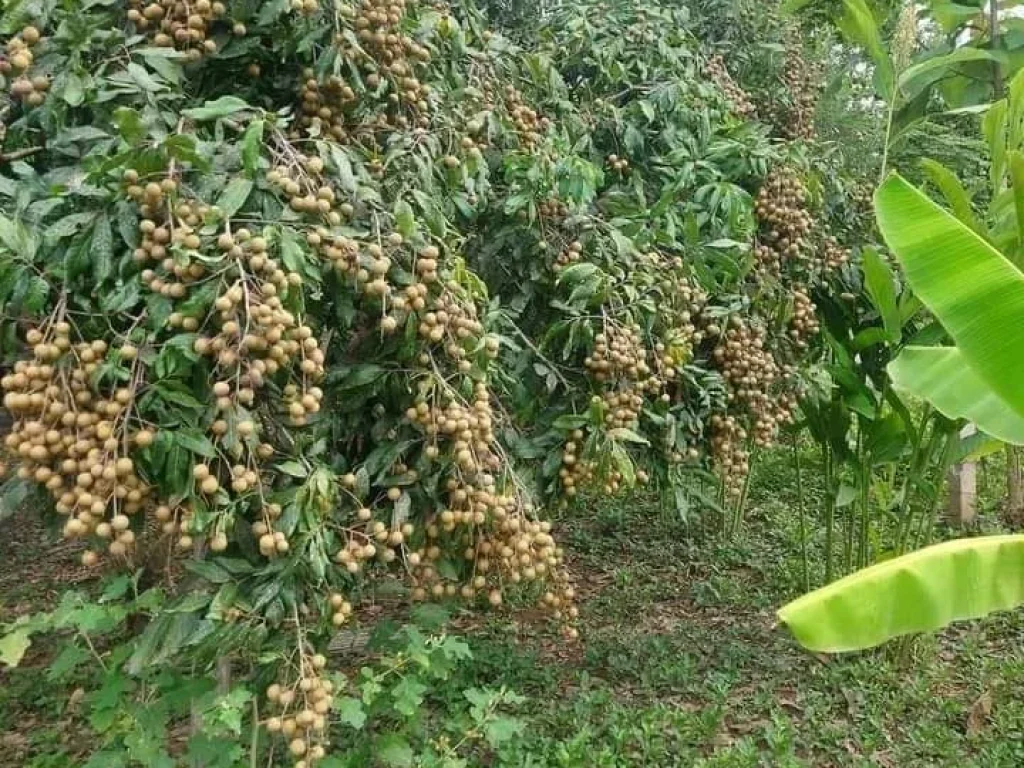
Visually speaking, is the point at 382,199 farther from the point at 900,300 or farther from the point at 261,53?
the point at 900,300

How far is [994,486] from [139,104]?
6128 millimetres

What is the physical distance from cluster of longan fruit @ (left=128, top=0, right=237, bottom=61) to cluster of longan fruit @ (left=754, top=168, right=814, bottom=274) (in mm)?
2216

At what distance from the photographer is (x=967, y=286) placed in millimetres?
1879

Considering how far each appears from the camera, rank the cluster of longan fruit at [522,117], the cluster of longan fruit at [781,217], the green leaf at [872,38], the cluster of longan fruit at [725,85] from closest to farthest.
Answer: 1. the cluster of longan fruit at [522,117]
2. the cluster of longan fruit at [781,217]
3. the green leaf at [872,38]
4. the cluster of longan fruit at [725,85]

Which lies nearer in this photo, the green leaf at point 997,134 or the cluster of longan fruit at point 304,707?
the cluster of longan fruit at point 304,707

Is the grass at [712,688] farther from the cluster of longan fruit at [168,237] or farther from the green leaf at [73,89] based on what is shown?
the green leaf at [73,89]

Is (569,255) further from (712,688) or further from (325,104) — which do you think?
(712,688)

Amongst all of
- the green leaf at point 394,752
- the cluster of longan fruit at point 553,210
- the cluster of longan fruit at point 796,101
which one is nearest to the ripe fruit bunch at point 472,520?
the green leaf at point 394,752

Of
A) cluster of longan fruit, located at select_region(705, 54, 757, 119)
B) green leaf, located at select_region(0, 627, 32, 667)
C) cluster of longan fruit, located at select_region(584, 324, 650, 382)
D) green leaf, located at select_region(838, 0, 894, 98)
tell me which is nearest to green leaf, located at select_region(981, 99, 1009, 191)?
green leaf, located at select_region(838, 0, 894, 98)

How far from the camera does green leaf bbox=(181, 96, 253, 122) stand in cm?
191

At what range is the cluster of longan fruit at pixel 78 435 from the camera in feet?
5.37

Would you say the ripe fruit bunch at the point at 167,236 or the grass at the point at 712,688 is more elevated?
the ripe fruit bunch at the point at 167,236

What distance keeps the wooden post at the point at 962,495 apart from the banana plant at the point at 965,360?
3.80 m

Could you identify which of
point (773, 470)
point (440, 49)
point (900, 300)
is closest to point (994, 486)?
point (773, 470)
